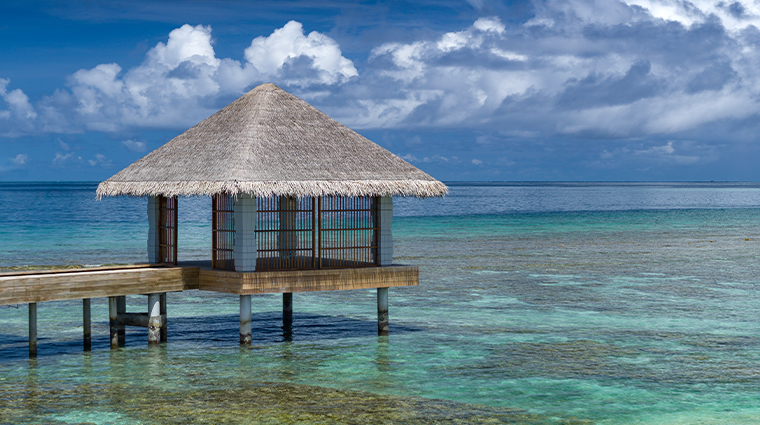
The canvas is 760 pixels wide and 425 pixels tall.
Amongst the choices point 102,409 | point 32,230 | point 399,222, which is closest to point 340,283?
point 102,409

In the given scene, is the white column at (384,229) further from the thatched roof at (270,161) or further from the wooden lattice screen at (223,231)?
the wooden lattice screen at (223,231)

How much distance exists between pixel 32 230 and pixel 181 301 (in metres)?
33.2

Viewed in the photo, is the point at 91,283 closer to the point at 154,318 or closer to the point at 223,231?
the point at 154,318

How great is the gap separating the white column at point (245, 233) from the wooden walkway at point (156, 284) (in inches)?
9.3

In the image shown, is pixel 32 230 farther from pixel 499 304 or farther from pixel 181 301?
pixel 499 304

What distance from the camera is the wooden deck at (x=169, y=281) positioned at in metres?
11.5

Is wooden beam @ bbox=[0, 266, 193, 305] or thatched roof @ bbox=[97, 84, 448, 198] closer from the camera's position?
wooden beam @ bbox=[0, 266, 193, 305]

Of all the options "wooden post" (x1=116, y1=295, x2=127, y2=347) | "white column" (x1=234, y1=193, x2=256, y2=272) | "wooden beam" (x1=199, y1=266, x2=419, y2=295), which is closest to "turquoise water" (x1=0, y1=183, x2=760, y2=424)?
"wooden post" (x1=116, y1=295, x2=127, y2=347)

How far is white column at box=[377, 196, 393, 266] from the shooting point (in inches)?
543

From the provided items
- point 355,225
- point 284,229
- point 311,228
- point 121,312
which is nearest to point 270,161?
point 284,229

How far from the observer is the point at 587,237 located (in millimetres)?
42344

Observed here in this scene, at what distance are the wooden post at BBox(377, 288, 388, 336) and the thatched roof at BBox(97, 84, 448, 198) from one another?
183 centimetres

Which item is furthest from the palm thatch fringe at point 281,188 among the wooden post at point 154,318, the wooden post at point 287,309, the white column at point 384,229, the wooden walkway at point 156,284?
the wooden post at point 287,309

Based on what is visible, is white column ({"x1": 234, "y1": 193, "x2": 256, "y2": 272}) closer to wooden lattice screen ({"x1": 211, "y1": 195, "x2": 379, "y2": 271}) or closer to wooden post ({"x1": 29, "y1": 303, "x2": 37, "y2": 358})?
wooden lattice screen ({"x1": 211, "y1": 195, "x2": 379, "y2": 271})
